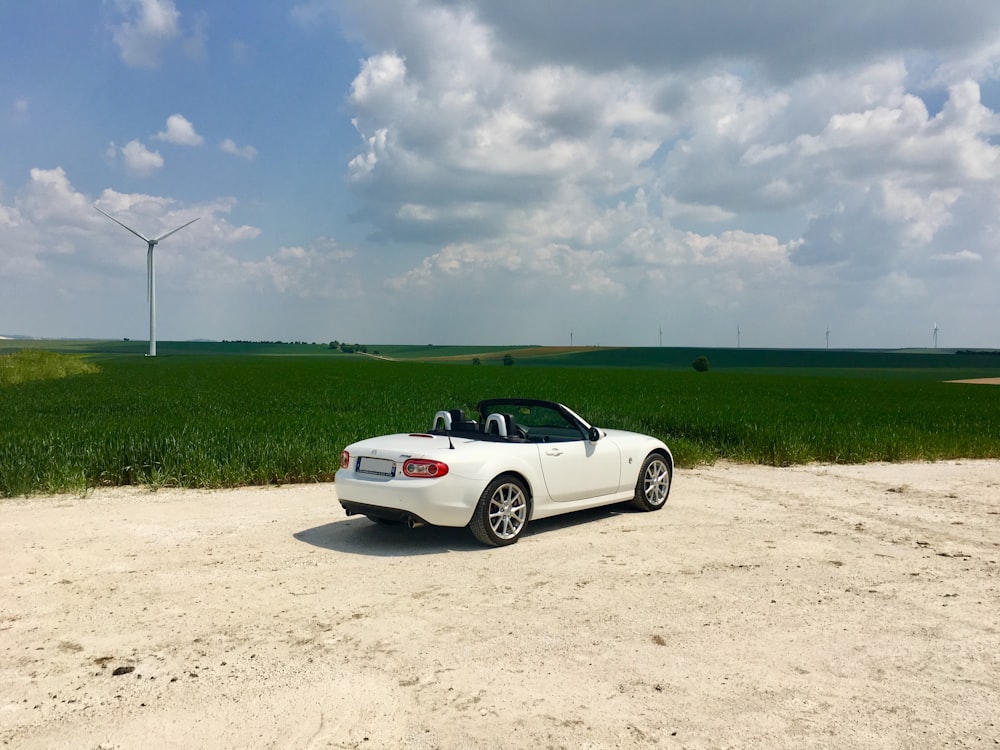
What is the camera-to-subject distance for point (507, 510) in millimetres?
8031

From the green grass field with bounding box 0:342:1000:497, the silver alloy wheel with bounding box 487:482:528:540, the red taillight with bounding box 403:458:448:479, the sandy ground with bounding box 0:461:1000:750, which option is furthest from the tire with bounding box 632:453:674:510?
the green grass field with bounding box 0:342:1000:497

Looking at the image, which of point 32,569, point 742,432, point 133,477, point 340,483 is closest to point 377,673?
point 340,483

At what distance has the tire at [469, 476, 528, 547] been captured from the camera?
7777 millimetres

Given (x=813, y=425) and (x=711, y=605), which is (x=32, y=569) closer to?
(x=711, y=605)

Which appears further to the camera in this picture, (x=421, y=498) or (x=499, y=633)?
(x=421, y=498)

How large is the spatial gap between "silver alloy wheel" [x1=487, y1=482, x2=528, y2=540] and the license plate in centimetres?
104

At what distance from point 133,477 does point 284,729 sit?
918 centimetres

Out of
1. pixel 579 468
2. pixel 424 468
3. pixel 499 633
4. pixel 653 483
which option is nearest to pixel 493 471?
pixel 424 468

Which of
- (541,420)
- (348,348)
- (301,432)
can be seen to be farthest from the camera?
(348,348)

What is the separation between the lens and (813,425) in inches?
731

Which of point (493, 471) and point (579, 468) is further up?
point (493, 471)

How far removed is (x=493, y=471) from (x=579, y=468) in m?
1.42

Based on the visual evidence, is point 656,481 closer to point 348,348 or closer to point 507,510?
point 507,510

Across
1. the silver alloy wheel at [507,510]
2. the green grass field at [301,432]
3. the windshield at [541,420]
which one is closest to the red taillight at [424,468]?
the silver alloy wheel at [507,510]
